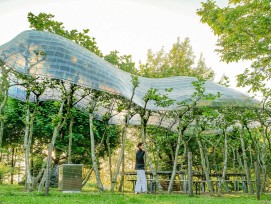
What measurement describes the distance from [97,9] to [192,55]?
19081mm

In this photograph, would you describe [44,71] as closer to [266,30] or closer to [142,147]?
[142,147]

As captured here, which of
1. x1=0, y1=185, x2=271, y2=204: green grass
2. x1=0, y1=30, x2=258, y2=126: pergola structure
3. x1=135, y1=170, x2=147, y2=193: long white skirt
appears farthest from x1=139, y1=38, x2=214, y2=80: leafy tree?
x1=0, y1=185, x2=271, y2=204: green grass

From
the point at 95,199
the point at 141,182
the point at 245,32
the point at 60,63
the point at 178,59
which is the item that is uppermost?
the point at 178,59

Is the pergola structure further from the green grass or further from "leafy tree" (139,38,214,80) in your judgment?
"leafy tree" (139,38,214,80)

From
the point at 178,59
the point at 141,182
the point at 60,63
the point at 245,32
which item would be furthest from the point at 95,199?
the point at 178,59

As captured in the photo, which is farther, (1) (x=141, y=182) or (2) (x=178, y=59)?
(2) (x=178, y=59)

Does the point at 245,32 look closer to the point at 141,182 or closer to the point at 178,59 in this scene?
the point at 141,182

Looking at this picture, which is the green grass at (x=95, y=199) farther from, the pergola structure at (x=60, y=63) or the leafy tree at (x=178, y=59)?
the leafy tree at (x=178, y=59)

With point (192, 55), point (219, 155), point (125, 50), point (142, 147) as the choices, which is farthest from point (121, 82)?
point (192, 55)

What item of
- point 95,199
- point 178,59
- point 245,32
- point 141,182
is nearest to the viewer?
point 95,199

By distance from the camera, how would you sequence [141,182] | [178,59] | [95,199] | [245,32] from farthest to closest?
1. [178,59]
2. [141,182]
3. [245,32]
4. [95,199]

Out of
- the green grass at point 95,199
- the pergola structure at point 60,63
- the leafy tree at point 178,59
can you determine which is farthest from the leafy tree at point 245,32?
the leafy tree at point 178,59

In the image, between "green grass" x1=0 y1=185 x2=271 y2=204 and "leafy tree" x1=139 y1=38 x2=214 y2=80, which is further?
"leafy tree" x1=139 y1=38 x2=214 y2=80

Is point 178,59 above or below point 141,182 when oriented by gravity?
above
